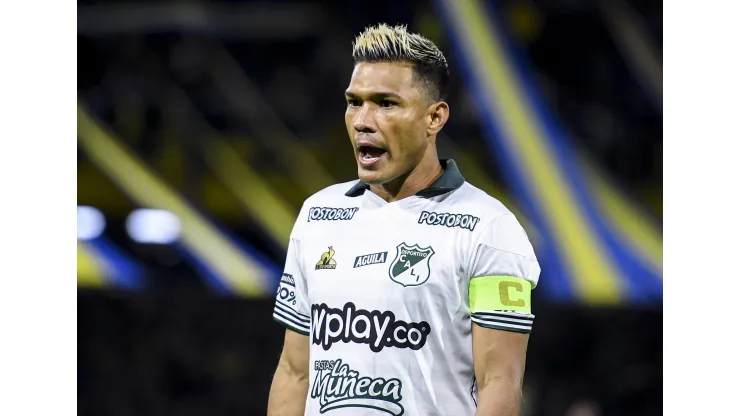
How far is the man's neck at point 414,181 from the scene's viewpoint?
2699 mm

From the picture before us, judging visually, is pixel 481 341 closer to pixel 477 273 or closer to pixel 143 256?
pixel 477 273

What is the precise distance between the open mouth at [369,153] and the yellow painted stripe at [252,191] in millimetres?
3690

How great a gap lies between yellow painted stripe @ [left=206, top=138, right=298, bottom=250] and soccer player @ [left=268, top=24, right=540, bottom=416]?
352 centimetres

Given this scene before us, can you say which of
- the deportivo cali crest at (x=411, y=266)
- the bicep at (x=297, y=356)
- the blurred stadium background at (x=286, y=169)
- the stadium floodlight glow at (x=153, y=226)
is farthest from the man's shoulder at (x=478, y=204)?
the stadium floodlight glow at (x=153, y=226)

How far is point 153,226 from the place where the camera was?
6578 millimetres

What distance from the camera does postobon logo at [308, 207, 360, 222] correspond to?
2.74 meters

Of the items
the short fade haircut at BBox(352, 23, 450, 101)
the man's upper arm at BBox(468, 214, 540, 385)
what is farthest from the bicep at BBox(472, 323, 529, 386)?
the short fade haircut at BBox(352, 23, 450, 101)

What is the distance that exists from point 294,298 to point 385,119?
589 mm

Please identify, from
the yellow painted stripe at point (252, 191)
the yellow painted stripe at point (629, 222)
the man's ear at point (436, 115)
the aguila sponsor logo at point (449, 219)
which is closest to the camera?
the aguila sponsor logo at point (449, 219)

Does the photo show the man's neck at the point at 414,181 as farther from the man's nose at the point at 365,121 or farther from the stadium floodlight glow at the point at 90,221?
the stadium floodlight glow at the point at 90,221

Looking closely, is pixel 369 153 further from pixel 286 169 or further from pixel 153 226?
pixel 153 226

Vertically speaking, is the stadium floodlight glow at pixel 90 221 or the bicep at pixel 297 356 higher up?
the stadium floodlight glow at pixel 90 221

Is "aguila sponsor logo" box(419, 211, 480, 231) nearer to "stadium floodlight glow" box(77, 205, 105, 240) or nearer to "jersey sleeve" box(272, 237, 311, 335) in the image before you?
"jersey sleeve" box(272, 237, 311, 335)
